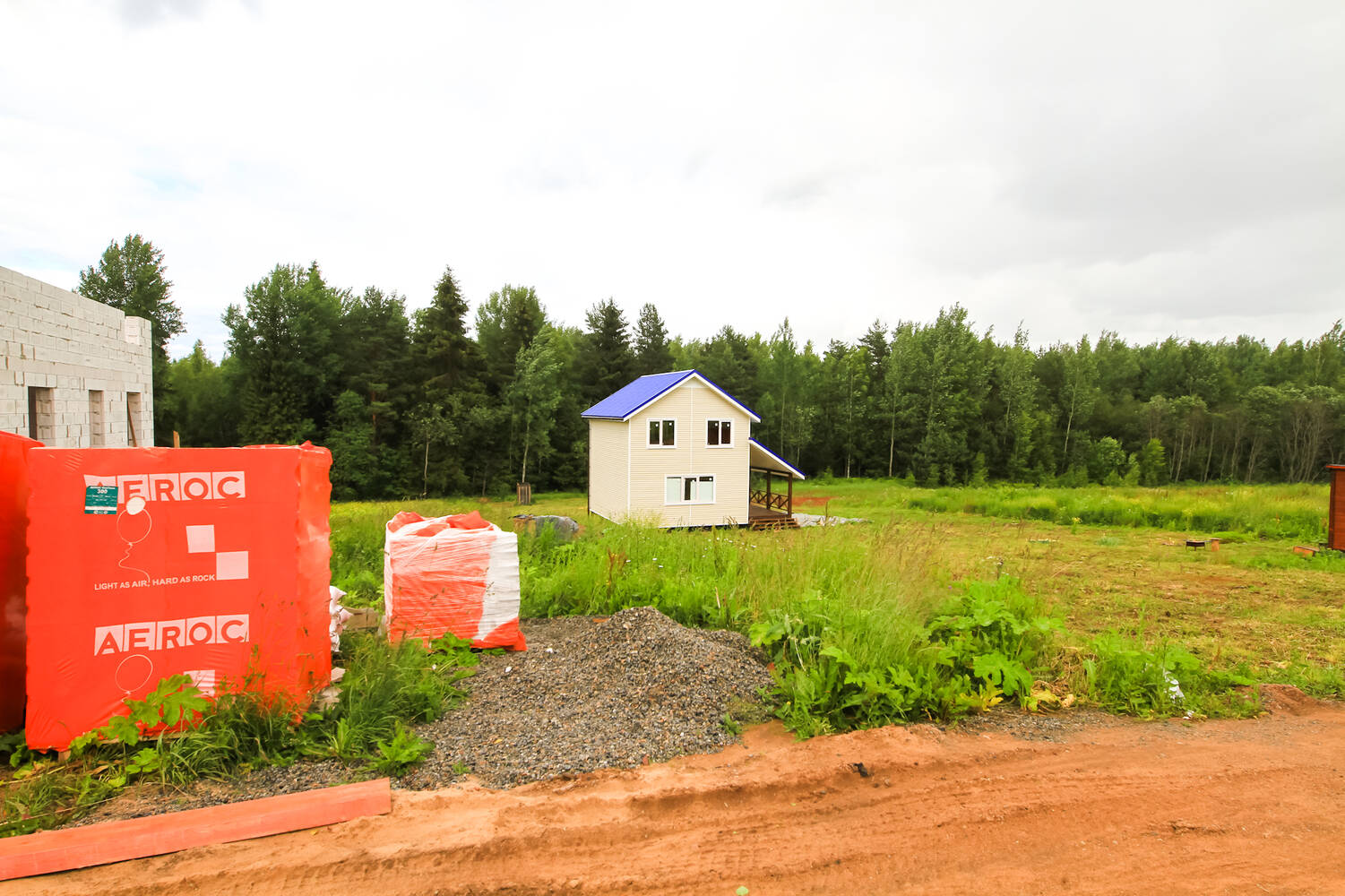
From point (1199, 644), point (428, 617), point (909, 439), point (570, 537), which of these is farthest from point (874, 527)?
point (909, 439)

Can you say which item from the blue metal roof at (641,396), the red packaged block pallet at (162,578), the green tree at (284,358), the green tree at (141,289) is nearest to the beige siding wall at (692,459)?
the blue metal roof at (641,396)

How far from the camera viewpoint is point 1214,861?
3312 millimetres

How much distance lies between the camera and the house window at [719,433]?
26.5 metres

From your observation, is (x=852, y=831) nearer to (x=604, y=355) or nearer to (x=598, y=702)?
(x=598, y=702)

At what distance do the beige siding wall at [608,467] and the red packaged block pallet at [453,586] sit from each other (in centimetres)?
1843

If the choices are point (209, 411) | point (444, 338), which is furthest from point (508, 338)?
point (209, 411)

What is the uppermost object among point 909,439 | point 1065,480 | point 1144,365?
point 1144,365

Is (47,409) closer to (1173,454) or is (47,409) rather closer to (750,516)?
(750,516)

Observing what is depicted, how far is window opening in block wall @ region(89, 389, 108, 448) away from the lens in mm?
11023

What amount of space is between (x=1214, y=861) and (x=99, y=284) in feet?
178

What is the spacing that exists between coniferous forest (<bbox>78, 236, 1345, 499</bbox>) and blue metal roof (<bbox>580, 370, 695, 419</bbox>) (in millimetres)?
15123

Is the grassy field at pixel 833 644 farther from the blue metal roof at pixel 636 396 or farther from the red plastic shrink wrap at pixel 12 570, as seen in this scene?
the blue metal roof at pixel 636 396

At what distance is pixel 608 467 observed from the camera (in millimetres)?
27922

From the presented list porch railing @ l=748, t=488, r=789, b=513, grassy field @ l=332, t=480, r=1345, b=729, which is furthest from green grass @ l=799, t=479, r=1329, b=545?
grassy field @ l=332, t=480, r=1345, b=729
